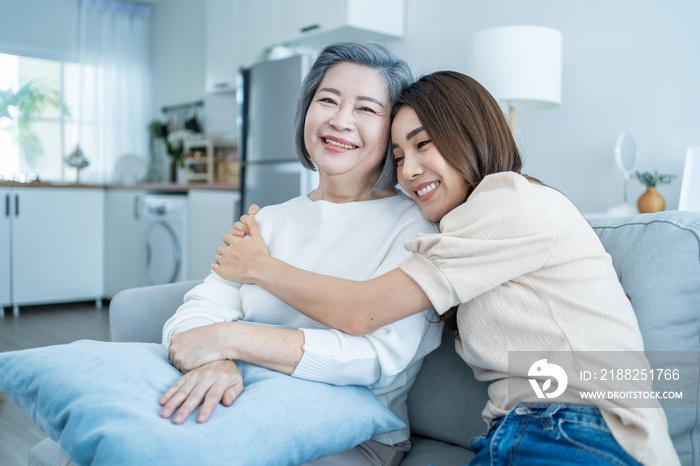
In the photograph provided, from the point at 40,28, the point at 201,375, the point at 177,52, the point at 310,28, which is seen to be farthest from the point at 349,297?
the point at 40,28

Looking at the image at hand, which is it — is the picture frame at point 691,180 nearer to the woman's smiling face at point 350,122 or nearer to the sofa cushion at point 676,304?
the sofa cushion at point 676,304

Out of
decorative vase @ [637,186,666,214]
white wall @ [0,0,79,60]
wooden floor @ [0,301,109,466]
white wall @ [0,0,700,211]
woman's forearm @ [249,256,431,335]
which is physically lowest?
wooden floor @ [0,301,109,466]

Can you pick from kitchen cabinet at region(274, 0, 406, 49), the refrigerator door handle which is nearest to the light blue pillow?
kitchen cabinet at region(274, 0, 406, 49)

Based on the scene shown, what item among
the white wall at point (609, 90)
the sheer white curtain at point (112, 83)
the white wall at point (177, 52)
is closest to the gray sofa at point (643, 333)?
the white wall at point (609, 90)

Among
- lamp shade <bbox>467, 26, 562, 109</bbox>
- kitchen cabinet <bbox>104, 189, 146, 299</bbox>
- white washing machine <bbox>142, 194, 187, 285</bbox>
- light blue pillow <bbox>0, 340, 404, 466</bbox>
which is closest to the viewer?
light blue pillow <bbox>0, 340, 404, 466</bbox>

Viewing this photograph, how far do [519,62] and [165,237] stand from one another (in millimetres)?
2960

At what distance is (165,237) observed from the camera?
4.48 metres

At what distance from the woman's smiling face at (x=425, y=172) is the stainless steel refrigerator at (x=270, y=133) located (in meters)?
2.38

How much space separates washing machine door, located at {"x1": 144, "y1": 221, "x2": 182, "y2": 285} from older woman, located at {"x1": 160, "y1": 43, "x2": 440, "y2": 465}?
124 inches

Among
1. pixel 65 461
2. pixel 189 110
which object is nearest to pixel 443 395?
pixel 65 461

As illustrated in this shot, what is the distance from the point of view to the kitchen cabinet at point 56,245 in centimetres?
458

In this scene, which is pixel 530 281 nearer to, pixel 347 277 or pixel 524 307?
pixel 524 307

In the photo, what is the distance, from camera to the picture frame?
2367 millimetres

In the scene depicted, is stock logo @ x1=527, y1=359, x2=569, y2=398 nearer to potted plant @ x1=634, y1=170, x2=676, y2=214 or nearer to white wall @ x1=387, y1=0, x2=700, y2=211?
potted plant @ x1=634, y1=170, x2=676, y2=214
